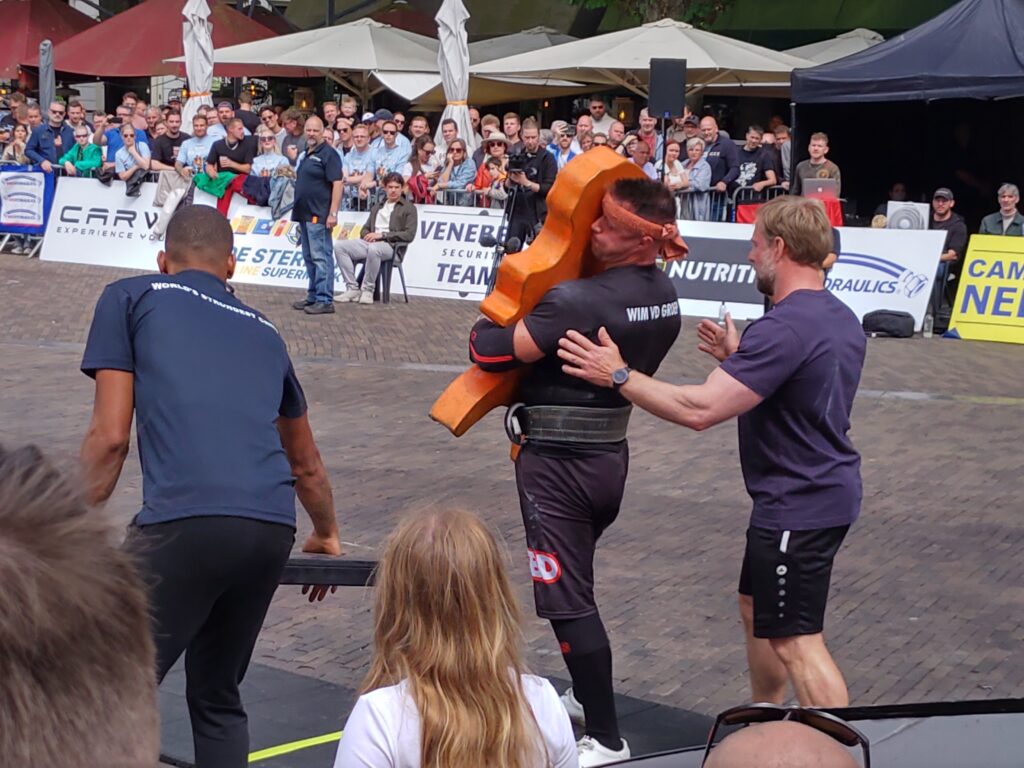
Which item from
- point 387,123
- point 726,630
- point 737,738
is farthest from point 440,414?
point 387,123

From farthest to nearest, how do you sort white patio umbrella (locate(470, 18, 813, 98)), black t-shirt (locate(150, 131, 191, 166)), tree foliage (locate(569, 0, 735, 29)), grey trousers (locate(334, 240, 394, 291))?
1. tree foliage (locate(569, 0, 735, 29))
2. white patio umbrella (locate(470, 18, 813, 98))
3. black t-shirt (locate(150, 131, 191, 166))
4. grey trousers (locate(334, 240, 394, 291))

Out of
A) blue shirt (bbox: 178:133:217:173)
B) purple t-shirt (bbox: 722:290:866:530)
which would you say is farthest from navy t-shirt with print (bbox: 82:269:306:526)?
blue shirt (bbox: 178:133:217:173)

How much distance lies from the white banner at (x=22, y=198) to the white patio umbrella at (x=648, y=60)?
22.9 feet

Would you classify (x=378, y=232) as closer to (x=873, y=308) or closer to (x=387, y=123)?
(x=387, y=123)

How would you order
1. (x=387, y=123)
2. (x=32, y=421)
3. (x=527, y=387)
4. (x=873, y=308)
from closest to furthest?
1. (x=527, y=387)
2. (x=32, y=421)
3. (x=873, y=308)
4. (x=387, y=123)

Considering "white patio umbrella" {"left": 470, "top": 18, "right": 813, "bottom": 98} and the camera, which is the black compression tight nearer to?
the camera

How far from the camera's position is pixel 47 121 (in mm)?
21891

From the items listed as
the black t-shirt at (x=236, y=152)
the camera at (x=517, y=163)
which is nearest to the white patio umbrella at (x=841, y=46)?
the camera at (x=517, y=163)

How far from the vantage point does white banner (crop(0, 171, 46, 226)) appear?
20.6m

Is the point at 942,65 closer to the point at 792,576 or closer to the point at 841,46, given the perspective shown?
the point at 841,46

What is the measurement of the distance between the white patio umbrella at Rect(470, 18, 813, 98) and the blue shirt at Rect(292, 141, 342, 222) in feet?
24.3

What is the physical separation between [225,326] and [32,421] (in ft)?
21.9

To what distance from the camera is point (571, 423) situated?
15.1ft

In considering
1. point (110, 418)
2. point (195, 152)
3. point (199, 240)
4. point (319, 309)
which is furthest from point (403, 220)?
point (110, 418)
